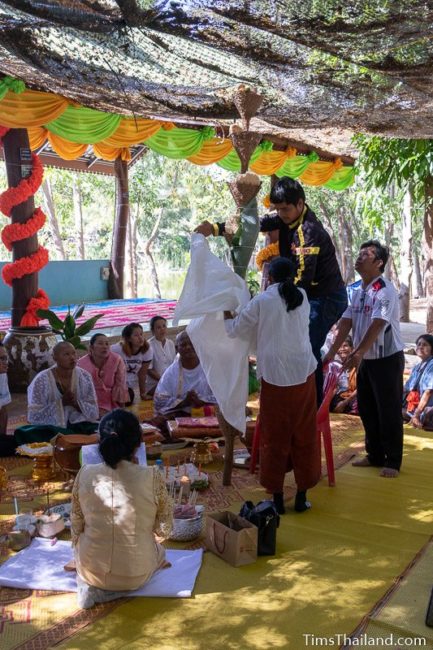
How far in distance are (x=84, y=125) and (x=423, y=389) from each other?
476 centimetres

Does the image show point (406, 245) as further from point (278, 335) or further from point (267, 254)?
point (278, 335)

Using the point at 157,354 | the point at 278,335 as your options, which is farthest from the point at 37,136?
the point at 278,335

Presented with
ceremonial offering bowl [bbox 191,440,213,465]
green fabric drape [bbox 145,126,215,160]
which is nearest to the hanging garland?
green fabric drape [bbox 145,126,215,160]

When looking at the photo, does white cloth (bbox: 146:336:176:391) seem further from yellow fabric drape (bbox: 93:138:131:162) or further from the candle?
yellow fabric drape (bbox: 93:138:131:162)

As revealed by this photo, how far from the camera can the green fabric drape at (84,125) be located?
293 inches

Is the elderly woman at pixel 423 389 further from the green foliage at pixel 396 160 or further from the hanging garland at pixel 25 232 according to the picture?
the hanging garland at pixel 25 232

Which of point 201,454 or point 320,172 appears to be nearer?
point 201,454

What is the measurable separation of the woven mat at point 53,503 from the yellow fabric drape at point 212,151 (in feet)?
15.8

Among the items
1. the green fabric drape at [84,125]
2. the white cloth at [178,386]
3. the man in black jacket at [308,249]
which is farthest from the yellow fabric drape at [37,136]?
the man in black jacket at [308,249]

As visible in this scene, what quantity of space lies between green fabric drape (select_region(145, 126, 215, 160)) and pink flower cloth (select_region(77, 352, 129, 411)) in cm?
440

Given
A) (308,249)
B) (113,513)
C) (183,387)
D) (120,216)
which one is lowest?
(113,513)

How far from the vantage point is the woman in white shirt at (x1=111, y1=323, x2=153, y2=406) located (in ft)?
20.7

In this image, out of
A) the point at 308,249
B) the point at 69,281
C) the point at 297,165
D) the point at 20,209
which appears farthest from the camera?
the point at 69,281

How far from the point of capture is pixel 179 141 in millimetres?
9148
